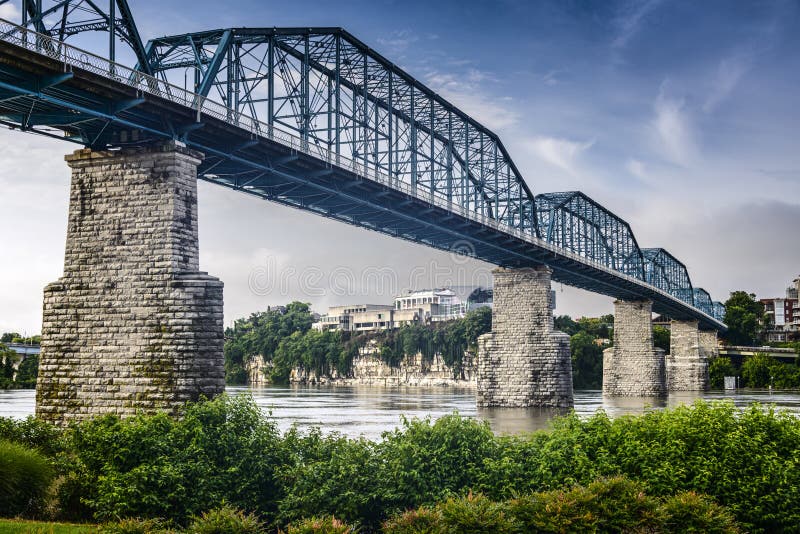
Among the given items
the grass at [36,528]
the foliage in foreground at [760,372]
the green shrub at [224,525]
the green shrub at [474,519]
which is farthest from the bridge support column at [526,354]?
the foliage in foreground at [760,372]

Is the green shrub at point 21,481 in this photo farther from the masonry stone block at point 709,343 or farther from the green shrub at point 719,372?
the masonry stone block at point 709,343

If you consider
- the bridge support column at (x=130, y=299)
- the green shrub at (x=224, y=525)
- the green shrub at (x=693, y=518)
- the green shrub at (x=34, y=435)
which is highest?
the bridge support column at (x=130, y=299)

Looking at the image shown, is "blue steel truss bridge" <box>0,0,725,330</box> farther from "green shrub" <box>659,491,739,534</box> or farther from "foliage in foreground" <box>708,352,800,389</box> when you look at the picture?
"foliage in foreground" <box>708,352,800,389</box>

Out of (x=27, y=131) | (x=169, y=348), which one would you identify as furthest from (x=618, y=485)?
(x=27, y=131)

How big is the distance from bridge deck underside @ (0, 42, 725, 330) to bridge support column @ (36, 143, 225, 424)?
4.45 ft

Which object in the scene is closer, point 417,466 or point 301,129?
point 417,466

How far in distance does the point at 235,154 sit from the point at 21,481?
21.1 meters

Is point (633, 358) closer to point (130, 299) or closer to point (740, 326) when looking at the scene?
point (130, 299)

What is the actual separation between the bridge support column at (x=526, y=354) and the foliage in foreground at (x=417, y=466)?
45750mm

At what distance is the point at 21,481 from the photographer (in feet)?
55.3

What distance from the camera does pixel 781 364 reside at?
13312 cm

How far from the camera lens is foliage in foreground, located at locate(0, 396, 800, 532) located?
14992mm

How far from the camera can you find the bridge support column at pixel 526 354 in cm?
6291

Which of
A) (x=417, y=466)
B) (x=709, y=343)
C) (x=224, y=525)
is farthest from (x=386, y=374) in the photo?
(x=224, y=525)
